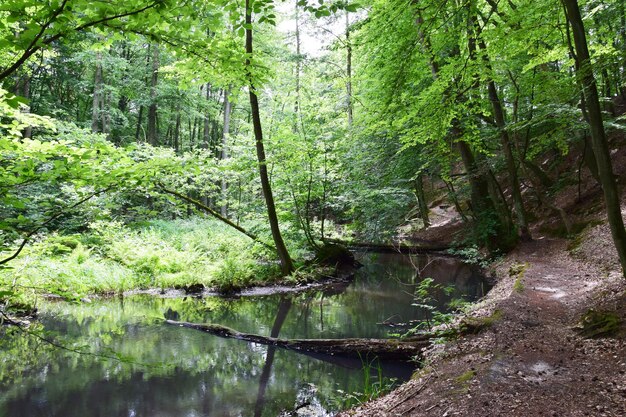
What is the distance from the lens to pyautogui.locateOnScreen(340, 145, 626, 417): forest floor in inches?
143

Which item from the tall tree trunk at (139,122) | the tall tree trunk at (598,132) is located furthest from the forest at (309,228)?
the tall tree trunk at (139,122)

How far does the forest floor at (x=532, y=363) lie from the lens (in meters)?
3.64

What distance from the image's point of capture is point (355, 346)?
6.77 metres

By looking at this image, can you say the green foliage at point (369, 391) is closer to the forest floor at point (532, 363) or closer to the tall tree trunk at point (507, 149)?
the forest floor at point (532, 363)

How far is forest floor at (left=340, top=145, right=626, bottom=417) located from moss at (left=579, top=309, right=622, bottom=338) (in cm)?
4

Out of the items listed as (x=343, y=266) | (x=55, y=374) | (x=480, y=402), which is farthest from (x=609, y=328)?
(x=343, y=266)

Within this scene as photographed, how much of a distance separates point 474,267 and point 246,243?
8.50 meters

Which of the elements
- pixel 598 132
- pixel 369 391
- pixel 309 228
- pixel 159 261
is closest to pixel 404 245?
pixel 309 228

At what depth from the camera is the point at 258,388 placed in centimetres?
606

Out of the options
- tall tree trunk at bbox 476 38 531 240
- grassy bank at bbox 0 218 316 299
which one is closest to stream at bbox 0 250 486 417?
grassy bank at bbox 0 218 316 299

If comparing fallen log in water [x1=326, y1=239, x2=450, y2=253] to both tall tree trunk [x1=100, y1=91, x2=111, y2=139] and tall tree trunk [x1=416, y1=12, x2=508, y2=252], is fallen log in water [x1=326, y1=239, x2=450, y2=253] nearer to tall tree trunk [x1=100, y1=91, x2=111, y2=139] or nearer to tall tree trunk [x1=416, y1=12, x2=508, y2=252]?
tall tree trunk [x1=416, y1=12, x2=508, y2=252]

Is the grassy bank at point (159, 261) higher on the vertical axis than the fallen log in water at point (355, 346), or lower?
higher

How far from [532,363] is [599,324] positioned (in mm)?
1299

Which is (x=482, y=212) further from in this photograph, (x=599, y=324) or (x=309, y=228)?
(x=599, y=324)
